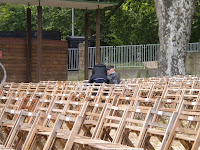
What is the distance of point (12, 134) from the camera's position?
755 cm

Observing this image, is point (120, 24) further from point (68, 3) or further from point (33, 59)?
point (68, 3)

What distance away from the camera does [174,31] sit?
22.5 m

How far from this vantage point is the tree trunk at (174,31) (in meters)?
22.3

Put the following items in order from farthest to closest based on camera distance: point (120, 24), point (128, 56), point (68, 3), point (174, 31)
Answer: point (120, 24)
point (128, 56)
point (174, 31)
point (68, 3)

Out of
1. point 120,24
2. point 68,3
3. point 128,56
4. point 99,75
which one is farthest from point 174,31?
point 120,24

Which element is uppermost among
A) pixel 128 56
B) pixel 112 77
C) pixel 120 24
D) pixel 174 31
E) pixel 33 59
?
pixel 174 31

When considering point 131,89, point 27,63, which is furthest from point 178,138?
point 27,63

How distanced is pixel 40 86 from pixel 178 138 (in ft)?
25.3

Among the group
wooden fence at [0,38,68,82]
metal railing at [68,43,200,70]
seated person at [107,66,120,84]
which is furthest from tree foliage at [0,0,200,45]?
Answer: seated person at [107,66,120,84]

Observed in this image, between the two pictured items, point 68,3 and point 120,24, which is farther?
point 120,24

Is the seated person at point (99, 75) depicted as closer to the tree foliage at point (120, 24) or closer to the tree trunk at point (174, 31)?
the tree trunk at point (174, 31)

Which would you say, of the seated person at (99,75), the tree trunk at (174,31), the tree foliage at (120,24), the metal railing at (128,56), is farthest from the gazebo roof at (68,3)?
the tree foliage at (120,24)

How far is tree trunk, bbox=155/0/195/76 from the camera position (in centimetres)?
2227

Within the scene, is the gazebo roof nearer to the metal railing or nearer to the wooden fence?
the wooden fence
